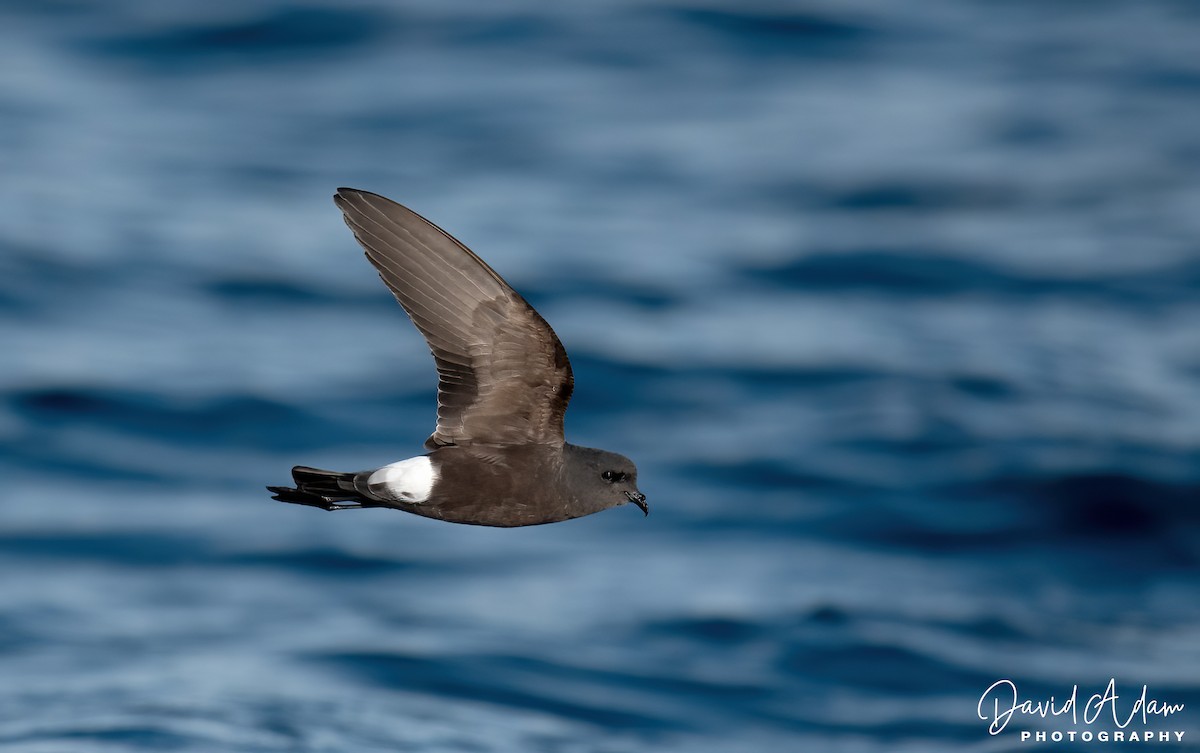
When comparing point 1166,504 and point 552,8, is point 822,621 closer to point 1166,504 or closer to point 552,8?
point 1166,504

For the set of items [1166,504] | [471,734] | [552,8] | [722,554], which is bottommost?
[471,734]

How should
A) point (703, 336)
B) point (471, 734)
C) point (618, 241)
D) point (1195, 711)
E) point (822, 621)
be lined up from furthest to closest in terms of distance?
point (618, 241) < point (703, 336) < point (822, 621) < point (1195, 711) < point (471, 734)

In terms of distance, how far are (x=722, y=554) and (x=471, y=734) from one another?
5.52m

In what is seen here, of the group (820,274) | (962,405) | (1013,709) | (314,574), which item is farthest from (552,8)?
(1013,709)

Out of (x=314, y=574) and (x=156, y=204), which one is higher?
(x=156, y=204)

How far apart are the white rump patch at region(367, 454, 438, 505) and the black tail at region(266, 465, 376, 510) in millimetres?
74

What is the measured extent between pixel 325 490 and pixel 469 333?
2.75 feet

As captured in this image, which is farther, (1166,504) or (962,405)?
(962,405)

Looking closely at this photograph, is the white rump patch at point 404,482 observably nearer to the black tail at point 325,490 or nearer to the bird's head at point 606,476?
the black tail at point 325,490

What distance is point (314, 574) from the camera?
19734 millimetres
